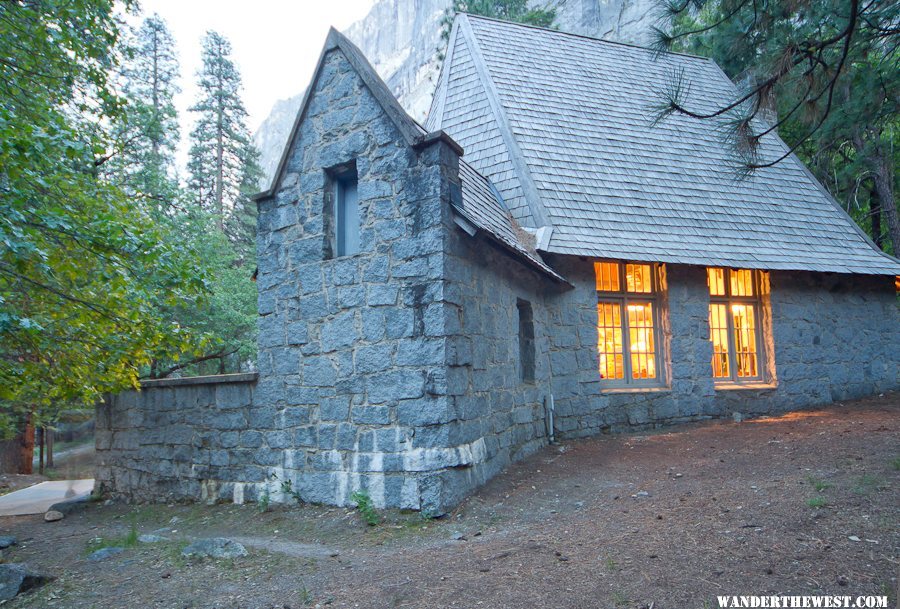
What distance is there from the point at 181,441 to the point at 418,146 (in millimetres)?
5490

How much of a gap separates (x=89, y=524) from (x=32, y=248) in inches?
195

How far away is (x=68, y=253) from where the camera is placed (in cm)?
728

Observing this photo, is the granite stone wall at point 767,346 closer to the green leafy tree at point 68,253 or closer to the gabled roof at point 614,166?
the gabled roof at point 614,166

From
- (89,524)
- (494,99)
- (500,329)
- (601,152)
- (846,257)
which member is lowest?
(89,524)

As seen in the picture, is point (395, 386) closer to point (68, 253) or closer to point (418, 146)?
point (418, 146)

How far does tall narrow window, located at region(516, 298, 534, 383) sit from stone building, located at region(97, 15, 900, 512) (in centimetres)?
3

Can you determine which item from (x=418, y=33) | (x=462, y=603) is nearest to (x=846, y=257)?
(x=462, y=603)

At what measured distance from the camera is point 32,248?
5387 mm

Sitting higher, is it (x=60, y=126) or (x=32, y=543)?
(x=60, y=126)

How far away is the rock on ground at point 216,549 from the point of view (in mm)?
5648

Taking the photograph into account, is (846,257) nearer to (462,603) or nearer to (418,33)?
(462,603)

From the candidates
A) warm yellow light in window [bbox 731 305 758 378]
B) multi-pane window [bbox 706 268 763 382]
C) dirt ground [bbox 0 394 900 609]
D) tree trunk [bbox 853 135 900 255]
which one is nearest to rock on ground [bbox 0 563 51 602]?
dirt ground [bbox 0 394 900 609]

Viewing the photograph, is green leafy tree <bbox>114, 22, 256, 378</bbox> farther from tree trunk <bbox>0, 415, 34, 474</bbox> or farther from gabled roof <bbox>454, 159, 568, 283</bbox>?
gabled roof <bbox>454, 159, 568, 283</bbox>

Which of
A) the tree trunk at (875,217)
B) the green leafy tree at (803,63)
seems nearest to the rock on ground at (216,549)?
the green leafy tree at (803,63)
